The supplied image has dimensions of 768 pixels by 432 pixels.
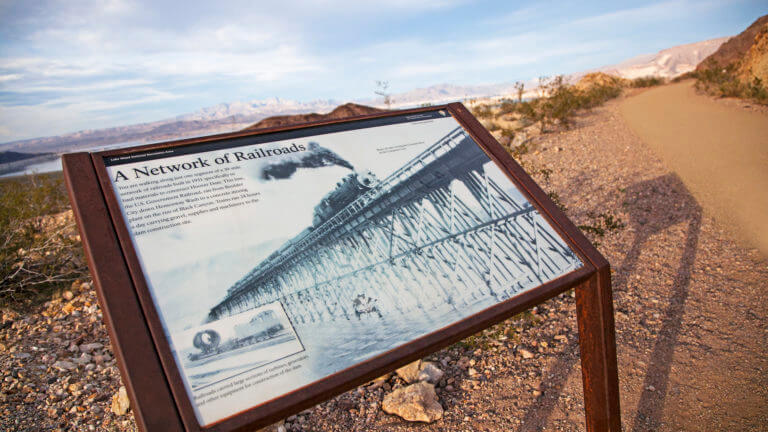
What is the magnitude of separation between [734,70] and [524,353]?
1247 cm

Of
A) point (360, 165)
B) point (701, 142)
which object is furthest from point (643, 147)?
point (360, 165)

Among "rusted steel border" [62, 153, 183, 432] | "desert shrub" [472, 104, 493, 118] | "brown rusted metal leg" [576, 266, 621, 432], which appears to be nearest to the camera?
"rusted steel border" [62, 153, 183, 432]

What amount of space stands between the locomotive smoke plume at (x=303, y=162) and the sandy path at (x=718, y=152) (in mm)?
4294

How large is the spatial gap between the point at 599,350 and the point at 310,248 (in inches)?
47.2

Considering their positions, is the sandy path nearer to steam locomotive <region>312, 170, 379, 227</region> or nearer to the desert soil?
the desert soil

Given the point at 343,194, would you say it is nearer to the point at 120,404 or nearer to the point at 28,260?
the point at 120,404

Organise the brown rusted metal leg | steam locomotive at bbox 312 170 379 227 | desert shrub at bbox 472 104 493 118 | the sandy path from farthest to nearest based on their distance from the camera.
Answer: desert shrub at bbox 472 104 493 118 → the sandy path → the brown rusted metal leg → steam locomotive at bbox 312 170 379 227

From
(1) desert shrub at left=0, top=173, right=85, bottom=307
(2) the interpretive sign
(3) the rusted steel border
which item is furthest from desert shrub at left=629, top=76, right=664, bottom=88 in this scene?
(3) the rusted steel border

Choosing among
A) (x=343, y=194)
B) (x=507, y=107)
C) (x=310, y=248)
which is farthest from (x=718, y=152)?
(x=310, y=248)

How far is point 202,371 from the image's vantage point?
955 millimetres

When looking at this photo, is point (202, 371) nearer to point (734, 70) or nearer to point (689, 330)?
point (689, 330)

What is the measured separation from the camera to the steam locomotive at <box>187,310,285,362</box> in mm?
982

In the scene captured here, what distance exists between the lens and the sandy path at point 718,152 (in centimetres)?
452

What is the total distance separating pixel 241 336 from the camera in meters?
1.02
